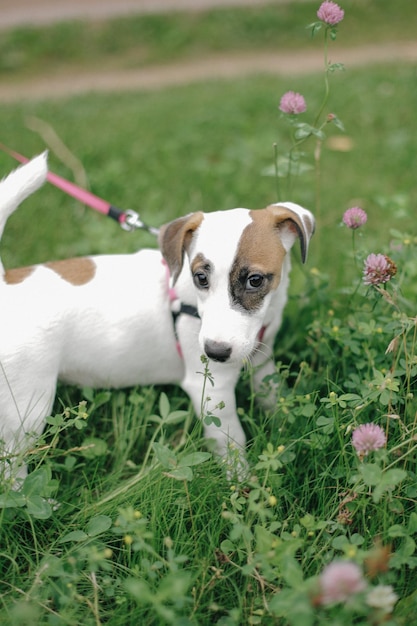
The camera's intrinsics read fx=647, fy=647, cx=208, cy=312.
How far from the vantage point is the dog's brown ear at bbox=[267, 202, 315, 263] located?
2.56 meters

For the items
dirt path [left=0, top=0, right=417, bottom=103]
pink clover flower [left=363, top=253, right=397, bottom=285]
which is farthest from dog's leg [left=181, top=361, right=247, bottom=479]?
→ dirt path [left=0, top=0, right=417, bottom=103]

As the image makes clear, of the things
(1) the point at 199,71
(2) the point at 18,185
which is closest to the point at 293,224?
(2) the point at 18,185

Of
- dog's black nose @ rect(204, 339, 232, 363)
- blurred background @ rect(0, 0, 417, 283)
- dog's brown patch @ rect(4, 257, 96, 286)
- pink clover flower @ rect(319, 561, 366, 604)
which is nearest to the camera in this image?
pink clover flower @ rect(319, 561, 366, 604)

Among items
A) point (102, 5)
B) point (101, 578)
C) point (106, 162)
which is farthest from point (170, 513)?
point (102, 5)

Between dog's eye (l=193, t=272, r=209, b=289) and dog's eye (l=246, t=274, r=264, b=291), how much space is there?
162mm

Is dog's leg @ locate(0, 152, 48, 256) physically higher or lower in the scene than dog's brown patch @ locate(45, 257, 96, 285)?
higher

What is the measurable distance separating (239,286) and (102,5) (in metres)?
7.86

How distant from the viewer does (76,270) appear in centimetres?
285

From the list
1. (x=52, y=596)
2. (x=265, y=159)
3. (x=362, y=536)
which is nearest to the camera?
(x=52, y=596)

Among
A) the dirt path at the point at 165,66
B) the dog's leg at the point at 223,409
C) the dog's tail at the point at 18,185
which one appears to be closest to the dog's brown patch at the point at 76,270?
the dog's tail at the point at 18,185

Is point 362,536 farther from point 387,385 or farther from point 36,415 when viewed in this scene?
point 36,415

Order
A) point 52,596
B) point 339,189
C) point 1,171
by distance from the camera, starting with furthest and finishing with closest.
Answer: point 339,189
point 1,171
point 52,596

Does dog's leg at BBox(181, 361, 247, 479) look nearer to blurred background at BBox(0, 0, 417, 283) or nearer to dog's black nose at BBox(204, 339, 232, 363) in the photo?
dog's black nose at BBox(204, 339, 232, 363)

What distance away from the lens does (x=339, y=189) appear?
491cm
